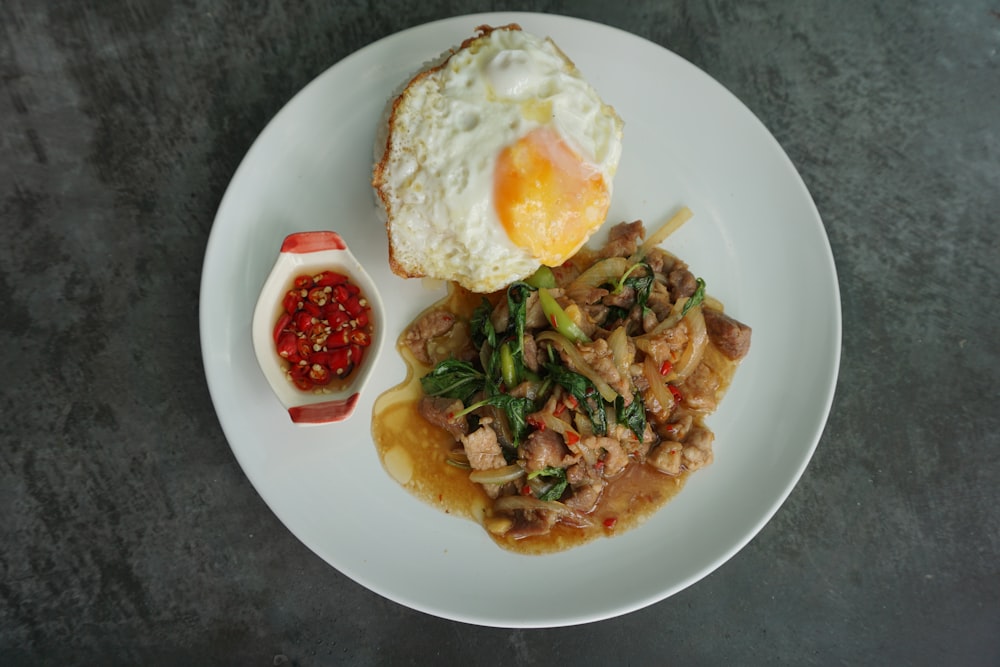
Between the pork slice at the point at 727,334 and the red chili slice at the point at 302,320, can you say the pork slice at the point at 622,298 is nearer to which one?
the pork slice at the point at 727,334

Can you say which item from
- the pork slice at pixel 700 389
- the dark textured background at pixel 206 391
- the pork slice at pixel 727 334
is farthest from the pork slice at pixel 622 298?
the dark textured background at pixel 206 391

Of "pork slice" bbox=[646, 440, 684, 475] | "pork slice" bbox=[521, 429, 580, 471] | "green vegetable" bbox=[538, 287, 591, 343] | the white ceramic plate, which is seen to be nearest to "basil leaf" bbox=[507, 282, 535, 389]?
"green vegetable" bbox=[538, 287, 591, 343]

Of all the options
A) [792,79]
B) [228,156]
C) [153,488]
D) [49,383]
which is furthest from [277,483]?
[792,79]

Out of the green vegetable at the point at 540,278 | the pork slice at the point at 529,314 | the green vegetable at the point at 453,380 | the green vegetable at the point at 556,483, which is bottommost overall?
the green vegetable at the point at 556,483

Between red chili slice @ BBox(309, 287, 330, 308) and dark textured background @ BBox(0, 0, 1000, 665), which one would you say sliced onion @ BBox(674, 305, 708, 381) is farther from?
red chili slice @ BBox(309, 287, 330, 308)

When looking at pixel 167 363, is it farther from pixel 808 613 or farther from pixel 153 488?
pixel 808 613
